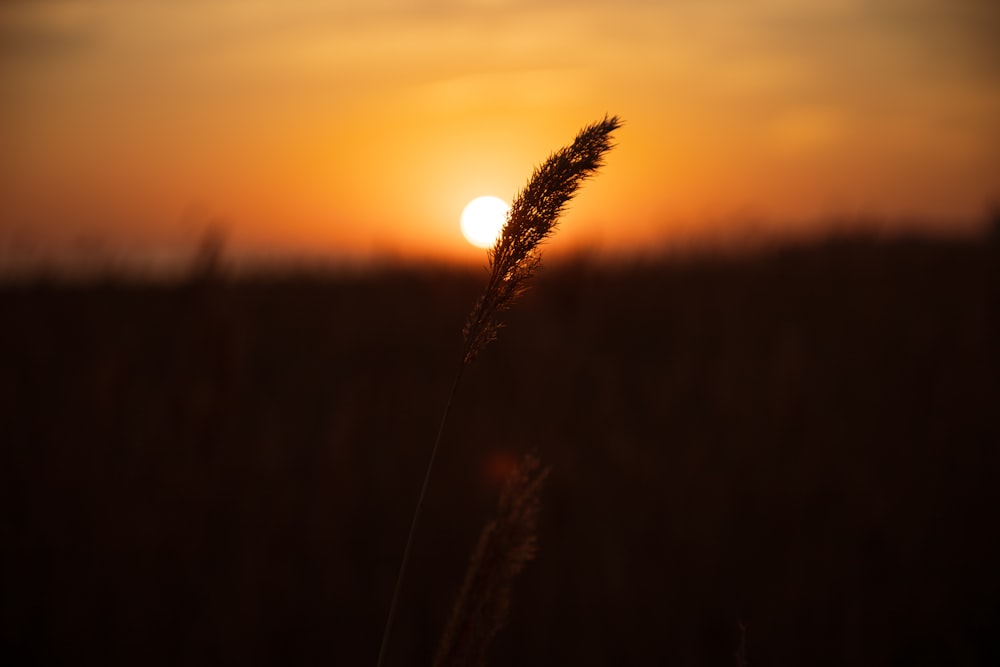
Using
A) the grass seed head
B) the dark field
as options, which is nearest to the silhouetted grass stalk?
the grass seed head

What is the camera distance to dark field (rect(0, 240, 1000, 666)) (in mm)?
2391

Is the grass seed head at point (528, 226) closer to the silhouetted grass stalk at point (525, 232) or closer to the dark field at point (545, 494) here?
the silhouetted grass stalk at point (525, 232)

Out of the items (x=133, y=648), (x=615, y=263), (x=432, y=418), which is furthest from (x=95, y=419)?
(x=615, y=263)

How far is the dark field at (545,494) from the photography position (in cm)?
239

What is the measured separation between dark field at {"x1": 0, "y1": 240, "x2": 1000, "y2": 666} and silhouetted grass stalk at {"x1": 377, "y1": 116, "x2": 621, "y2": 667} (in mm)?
1446

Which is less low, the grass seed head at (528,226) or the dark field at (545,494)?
the grass seed head at (528,226)

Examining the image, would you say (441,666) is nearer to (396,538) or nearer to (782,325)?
(396,538)

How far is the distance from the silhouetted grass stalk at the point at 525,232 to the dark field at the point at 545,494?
4.74ft

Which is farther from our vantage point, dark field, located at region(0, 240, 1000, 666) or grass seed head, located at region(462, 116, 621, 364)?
dark field, located at region(0, 240, 1000, 666)

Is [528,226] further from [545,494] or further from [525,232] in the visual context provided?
[545,494]

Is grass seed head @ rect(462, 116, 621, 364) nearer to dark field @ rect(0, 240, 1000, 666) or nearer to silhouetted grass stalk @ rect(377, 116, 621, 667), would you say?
silhouetted grass stalk @ rect(377, 116, 621, 667)

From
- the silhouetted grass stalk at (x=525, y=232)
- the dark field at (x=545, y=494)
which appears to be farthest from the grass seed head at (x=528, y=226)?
the dark field at (x=545, y=494)

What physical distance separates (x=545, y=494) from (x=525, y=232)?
2.41m

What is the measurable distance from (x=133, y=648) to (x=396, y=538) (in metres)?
1.11
